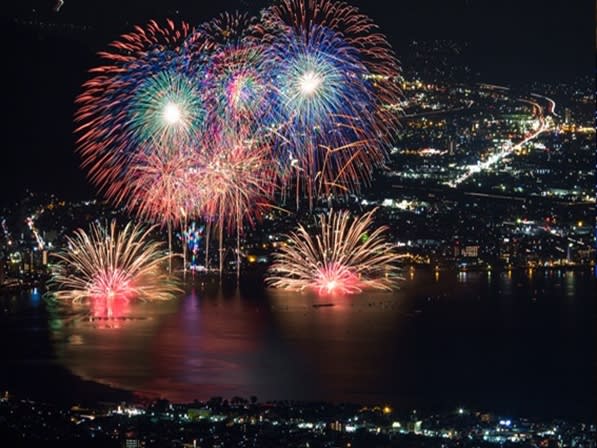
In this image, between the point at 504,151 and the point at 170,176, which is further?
the point at 504,151

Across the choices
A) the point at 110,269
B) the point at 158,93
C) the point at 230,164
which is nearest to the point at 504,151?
the point at 110,269

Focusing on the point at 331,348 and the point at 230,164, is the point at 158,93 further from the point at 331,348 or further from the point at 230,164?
the point at 331,348

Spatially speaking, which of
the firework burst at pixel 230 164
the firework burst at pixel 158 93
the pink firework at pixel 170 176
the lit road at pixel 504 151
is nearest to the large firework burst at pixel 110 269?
the pink firework at pixel 170 176

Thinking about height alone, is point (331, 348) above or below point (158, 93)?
below

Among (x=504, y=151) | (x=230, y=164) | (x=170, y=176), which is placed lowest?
(x=170, y=176)

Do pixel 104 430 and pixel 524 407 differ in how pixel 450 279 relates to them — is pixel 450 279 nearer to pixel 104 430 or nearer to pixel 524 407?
pixel 524 407

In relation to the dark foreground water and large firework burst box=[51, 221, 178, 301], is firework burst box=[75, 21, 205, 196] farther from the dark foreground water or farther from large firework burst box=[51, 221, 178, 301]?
large firework burst box=[51, 221, 178, 301]

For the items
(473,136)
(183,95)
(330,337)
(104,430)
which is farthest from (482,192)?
(104,430)
